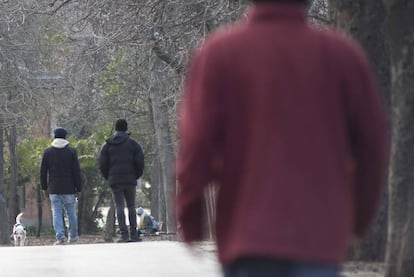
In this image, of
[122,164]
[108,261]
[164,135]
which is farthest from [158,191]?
[108,261]

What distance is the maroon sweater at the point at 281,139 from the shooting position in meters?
4.22

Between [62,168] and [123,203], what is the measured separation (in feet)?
3.48

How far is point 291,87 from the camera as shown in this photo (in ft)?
14.1

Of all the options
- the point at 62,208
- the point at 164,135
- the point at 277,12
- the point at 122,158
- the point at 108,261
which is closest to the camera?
the point at 277,12

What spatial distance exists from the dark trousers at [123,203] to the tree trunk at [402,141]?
716 cm

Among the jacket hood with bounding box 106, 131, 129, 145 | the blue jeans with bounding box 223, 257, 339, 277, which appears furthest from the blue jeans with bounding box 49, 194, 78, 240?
the blue jeans with bounding box 223, 257, 339, 277

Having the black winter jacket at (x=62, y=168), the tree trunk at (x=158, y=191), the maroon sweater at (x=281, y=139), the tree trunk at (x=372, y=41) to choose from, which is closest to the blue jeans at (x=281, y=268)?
the maroon sweater at (x=281, y=139)

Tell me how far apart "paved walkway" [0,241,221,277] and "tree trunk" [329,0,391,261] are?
62.6 inches

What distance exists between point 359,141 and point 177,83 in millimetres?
21406

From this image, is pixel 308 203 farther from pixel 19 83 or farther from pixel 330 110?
pixel 19 83

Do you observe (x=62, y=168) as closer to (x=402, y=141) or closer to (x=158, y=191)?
(x=402, y=141)

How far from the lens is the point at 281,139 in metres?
4.29

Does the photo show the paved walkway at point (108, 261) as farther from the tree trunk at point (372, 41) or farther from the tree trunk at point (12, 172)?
the tree trunk at point (12, 172)

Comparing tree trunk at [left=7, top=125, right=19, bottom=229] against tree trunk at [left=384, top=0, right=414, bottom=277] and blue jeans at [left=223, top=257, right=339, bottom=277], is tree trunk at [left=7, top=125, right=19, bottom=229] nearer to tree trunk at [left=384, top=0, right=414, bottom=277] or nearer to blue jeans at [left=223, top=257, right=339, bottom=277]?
tree trunk at [left=384, top=0, right=414, bottom=277]
